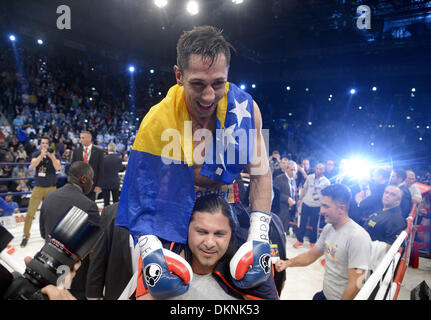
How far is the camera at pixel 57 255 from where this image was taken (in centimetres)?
72

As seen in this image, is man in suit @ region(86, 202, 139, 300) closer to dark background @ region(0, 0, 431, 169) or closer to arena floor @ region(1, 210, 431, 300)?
arena floor @ region(1, 210, 431, 300)

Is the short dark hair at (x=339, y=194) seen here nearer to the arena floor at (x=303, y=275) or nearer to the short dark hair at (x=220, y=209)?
the arena floor at (x=303, y=275)

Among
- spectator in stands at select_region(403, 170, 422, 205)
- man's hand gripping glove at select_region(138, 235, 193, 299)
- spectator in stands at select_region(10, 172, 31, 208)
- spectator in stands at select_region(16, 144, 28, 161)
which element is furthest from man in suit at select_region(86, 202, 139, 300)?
spectator in stands at select_region(16, 144, 28, 161)

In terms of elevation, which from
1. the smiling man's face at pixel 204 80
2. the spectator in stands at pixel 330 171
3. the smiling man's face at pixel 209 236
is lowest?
the smiling man's face at pixel 209 236

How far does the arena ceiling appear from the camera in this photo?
7520 mm

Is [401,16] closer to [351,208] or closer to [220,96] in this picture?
[351,208]

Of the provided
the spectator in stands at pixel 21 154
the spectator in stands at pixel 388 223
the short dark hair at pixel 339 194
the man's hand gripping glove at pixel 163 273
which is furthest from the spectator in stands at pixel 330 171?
the spectator in stands at pixel 21 154

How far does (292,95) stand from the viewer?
14719 mm

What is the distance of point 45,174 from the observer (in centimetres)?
411

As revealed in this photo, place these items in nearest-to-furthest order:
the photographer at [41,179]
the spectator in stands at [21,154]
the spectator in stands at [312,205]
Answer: the photographer at [41,179] < the spectator in stands at [312,205] < the spectator in stands at [21,154]

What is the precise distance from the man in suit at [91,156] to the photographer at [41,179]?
0.38 m

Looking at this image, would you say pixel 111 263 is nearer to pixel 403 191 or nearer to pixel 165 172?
pixel 165 172

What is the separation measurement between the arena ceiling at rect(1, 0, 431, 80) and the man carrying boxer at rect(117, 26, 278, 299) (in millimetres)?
6871
